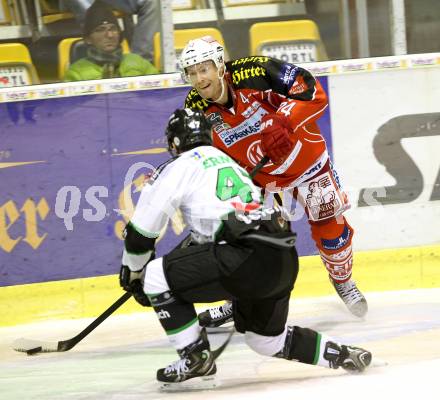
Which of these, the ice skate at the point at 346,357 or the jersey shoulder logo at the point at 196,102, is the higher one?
the jersey shoulder logo at the point at 196,102

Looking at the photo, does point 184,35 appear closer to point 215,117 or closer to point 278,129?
point 215,117

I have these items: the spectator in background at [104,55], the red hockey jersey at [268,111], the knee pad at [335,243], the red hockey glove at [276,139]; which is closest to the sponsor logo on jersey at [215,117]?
the red hockey jersey at [268,111]

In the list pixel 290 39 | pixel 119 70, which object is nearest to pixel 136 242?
pixel 119 70

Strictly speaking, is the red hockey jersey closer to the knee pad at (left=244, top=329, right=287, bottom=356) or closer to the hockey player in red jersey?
the hockey player in red jersey

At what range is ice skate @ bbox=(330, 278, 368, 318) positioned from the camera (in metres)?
5.17

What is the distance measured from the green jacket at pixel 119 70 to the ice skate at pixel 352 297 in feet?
4.92

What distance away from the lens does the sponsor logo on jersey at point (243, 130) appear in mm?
4812

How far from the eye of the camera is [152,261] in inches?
146

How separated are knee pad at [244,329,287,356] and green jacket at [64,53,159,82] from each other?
2.24 metres

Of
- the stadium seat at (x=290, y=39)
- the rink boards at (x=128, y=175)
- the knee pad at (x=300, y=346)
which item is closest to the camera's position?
the knee pad at (x=300, y=346)

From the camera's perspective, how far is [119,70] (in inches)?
221

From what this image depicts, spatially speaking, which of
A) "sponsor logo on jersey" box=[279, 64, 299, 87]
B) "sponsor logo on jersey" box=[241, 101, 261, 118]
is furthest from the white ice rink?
"sponsor logo on jersey" box=[279, 64, 299, 87]

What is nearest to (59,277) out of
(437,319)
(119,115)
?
(119,115)

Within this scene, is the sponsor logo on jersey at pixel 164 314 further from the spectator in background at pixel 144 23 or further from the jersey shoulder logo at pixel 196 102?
the spectator in background at pixel 144 23
